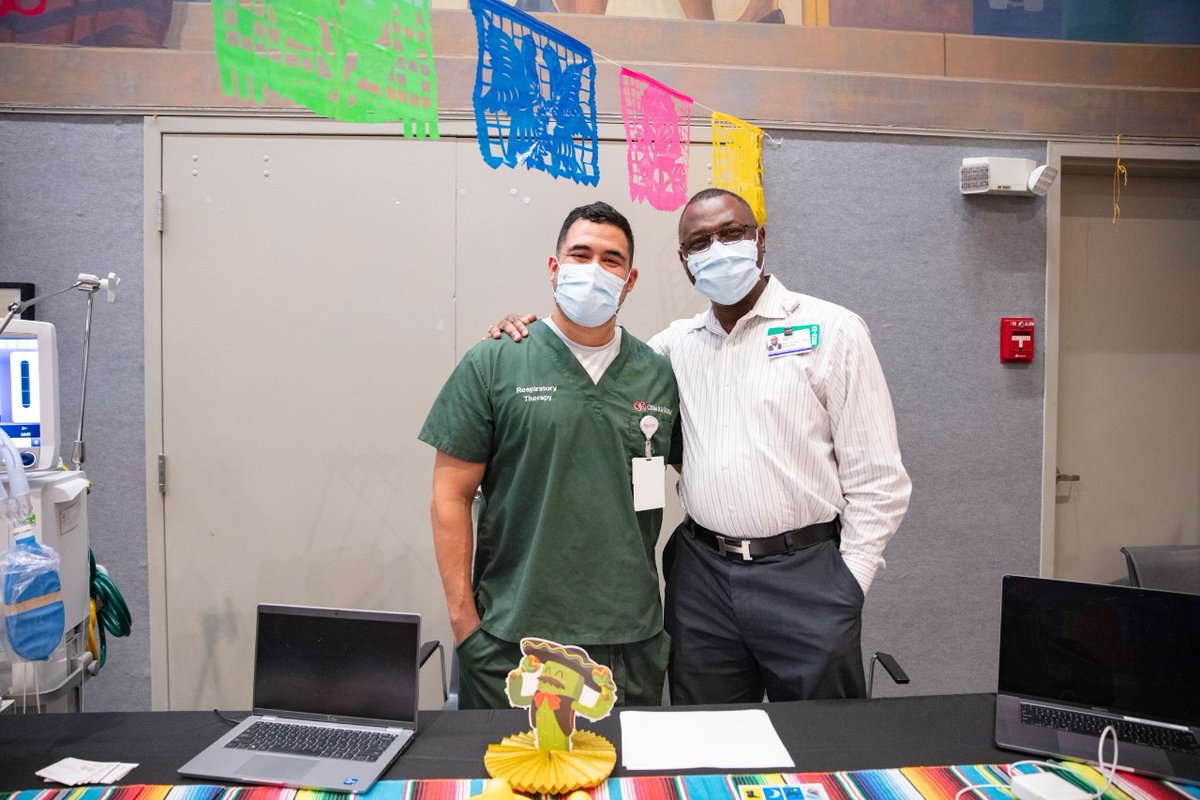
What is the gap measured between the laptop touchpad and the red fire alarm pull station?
2594mm

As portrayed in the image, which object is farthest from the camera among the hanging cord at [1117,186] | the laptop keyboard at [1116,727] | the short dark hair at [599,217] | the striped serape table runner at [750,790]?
the hanging cord at [1117,186]

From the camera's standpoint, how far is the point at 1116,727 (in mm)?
1183

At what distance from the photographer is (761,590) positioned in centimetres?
156

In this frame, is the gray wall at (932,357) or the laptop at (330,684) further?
the gray wall at (932,357)

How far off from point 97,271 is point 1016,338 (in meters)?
3.25

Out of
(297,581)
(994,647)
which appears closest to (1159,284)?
(994,647)

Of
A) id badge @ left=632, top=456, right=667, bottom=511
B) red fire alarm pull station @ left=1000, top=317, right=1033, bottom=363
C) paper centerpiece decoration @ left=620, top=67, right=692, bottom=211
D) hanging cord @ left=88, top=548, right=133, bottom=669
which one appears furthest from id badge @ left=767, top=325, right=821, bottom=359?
hanging cord @ left=88, top=548, right=133, bottom=669

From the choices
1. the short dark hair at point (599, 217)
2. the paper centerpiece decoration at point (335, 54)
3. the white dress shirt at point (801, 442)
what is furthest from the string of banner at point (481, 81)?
the white dress shirt at point (801, 442)

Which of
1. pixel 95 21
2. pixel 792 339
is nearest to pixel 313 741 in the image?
pixel 792 339

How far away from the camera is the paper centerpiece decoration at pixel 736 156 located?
2.46m

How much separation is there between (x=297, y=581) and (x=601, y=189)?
173 centimetres

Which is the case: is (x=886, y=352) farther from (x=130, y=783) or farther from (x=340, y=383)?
(x=130, y=783)

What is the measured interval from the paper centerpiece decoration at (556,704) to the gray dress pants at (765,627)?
53 cm

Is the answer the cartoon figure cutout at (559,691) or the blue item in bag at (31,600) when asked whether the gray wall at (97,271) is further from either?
the cartoon figure cutout at (559,691)
